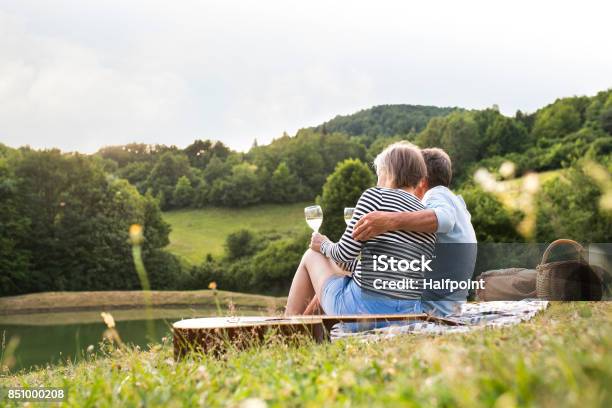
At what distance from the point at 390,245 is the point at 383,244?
0.04 meters

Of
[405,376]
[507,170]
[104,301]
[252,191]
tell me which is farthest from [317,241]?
[252,191]

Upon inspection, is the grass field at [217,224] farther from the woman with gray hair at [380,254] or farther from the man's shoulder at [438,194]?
the woman with gray hair at [380,254]

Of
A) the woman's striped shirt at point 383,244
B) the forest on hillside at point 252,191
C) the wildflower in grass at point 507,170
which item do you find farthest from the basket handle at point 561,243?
the wildflower in grass at point 507,170

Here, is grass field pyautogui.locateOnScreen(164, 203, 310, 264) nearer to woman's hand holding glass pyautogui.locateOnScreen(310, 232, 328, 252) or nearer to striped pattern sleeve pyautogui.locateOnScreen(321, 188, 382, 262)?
woman's hand holding glass pyautogui.locateOnScreen(310, 232, 328, 252)

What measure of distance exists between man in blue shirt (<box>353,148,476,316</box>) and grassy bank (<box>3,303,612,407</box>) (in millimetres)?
864

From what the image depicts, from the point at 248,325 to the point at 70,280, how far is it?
26.5m

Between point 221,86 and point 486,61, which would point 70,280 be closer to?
point 221,86

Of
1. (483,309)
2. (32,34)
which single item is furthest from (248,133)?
(483,309)

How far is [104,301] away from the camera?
2412cm

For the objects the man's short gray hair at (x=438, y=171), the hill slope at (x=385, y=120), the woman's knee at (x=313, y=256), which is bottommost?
the woman's knee at (x=313, y=256)

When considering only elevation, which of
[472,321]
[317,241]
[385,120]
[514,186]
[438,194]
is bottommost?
[472,321]

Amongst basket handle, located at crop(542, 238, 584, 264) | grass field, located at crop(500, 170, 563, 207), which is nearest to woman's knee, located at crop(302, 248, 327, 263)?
basket handle, located at crop(542, 238, 584, 264)

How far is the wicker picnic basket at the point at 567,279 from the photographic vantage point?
527cm

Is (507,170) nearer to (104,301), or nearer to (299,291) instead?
(104,301)
